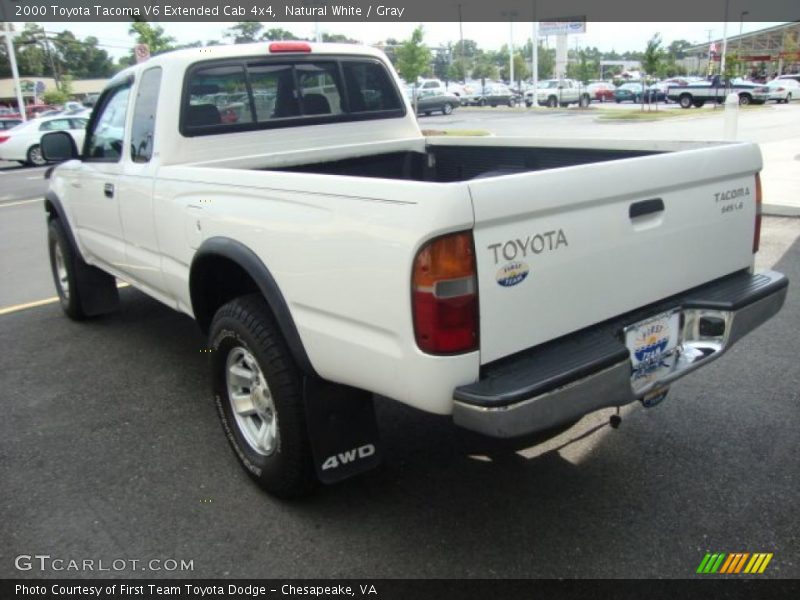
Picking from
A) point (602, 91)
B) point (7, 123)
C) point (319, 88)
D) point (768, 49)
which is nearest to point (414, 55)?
point (602, 91)

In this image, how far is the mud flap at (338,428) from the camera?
2.72 meters

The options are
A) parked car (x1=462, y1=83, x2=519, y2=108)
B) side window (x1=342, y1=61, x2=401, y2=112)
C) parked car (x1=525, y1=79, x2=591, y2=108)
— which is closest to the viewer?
side window (x1=342, y1=61, x2=401, y2=112)

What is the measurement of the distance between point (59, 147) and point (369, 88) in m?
2.25

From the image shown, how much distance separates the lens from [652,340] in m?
2.70

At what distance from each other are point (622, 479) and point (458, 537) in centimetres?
86

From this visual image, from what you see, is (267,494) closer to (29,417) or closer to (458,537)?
(458,537)

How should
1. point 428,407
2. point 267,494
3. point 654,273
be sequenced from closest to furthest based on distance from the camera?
point 428,407
point 654,273
point 267,494

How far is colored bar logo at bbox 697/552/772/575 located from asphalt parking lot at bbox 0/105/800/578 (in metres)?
0.03

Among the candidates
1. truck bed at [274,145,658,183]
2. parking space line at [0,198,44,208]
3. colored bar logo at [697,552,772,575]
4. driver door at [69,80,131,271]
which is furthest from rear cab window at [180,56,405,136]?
parking space line at [0,198,44,208]

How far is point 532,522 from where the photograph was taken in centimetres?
287

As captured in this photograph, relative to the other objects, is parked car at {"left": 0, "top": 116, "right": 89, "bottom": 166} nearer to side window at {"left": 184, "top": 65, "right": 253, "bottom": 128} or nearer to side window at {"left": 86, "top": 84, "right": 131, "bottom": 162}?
side window at {"left": 86, "top": 84, "right": 131, "bottom": 162}

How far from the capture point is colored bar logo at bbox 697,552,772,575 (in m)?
2.53

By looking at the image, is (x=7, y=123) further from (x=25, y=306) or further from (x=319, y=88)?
(x=319, y=88)

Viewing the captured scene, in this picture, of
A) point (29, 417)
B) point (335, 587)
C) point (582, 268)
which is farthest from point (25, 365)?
point (582, 268)
